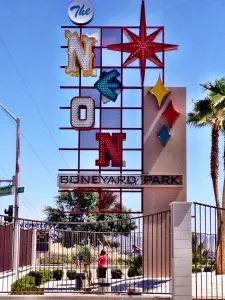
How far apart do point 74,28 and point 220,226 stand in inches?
525

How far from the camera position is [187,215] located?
18641 millimetres

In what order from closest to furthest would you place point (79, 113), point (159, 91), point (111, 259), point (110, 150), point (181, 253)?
point (181, 253)
point (111, 259)
point (159, 91)
point (110, 150)
point (79, 113)

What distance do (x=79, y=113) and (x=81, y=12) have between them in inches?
243

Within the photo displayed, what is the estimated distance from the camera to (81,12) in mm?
33938

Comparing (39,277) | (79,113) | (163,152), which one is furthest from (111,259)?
(79,113)

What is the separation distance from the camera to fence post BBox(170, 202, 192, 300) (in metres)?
18.4

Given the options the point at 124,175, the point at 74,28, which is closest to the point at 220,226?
the point at 124,175

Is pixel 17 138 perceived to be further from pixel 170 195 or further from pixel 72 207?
pixel 72 207

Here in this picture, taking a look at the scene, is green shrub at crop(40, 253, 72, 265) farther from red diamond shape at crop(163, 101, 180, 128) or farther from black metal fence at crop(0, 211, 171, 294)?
red diamond shape at crop(163, 101, 180, 128)

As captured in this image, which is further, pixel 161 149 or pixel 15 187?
pixel 15 187

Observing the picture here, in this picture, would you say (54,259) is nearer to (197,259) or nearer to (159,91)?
(197,259)

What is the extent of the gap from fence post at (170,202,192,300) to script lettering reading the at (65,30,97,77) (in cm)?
1542

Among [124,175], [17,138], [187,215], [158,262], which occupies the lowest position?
[158,262]

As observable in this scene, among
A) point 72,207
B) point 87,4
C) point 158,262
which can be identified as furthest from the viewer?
point 72,207
